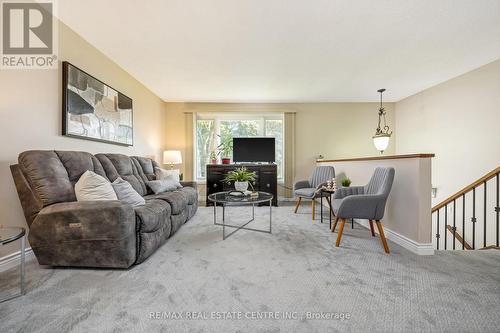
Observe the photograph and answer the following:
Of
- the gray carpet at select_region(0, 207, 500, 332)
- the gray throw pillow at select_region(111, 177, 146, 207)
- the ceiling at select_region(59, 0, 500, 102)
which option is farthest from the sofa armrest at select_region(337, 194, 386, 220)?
the gray throw pillow at select_region(111, 177, 146, 207)

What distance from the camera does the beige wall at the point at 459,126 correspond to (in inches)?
124

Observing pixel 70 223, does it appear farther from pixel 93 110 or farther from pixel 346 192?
pixel 346 192

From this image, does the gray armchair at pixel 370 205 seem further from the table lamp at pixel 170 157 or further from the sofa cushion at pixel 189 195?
the table lamp at pixel 170 157

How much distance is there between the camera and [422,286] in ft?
5.06

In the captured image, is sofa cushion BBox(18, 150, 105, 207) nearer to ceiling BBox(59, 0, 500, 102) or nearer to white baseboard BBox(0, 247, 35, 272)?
white baseboard BBox(0, 247, 35, 272)

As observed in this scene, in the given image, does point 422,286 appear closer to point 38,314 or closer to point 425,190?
point 425,190

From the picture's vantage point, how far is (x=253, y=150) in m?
4.92

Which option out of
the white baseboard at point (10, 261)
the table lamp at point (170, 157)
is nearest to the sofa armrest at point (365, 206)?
the white baseboard at point (10, 261)

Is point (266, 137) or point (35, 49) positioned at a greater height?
point (35, 49)

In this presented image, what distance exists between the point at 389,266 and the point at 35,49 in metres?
3.87

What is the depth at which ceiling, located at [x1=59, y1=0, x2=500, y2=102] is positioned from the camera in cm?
203

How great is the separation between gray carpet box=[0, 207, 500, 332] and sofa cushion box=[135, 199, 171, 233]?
1.02 ft

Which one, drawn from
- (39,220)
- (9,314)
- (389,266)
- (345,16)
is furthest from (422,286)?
(39,220)

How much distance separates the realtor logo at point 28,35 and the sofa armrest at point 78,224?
1.37 meters
